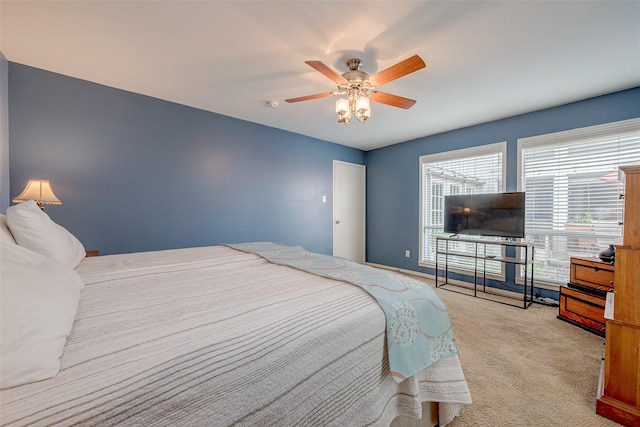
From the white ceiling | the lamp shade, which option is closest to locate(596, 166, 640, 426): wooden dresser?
the white ceiling

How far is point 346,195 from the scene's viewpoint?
5.16 m

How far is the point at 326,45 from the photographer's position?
206 centimetres

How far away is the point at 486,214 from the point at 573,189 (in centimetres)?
93

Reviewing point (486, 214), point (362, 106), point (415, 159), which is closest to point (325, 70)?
point (362, 106)

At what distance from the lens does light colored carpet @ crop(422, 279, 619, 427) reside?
1.48 metres

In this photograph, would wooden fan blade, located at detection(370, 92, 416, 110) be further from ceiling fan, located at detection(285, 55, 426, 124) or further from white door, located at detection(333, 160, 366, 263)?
white door, located at detection(333, 160, 366, 263)

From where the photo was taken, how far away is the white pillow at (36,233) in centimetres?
131

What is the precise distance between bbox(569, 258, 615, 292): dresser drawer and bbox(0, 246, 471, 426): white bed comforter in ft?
7.32

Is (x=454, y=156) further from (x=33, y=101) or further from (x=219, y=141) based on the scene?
(x=33, y=101)

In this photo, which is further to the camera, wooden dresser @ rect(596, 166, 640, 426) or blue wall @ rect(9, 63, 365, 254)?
blue wall @ rect(9, 63, 365, 254)

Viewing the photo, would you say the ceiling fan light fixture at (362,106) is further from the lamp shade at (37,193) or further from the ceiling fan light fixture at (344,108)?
the lamp shade at (37,193)

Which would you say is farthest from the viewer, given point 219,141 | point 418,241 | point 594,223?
point 418,241

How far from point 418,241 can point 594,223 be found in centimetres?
218

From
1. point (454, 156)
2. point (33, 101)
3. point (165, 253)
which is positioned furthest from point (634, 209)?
point (33, 101)
